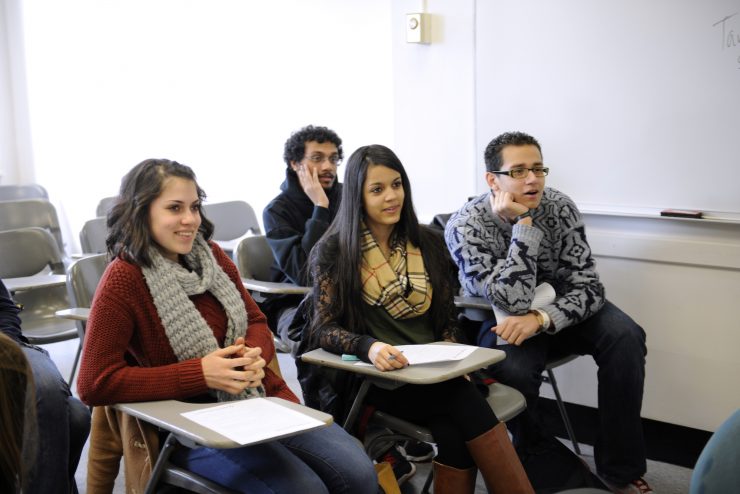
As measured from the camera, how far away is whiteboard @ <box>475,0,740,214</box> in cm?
264

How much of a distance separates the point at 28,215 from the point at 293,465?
3.04 metres

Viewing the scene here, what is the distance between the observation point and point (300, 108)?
14.3ft

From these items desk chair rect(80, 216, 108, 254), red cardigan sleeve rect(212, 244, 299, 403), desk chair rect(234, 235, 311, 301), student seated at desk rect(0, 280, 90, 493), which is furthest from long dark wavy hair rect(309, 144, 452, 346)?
desk chair rect(80, 216, 108, 254)

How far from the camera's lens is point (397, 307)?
2205mm

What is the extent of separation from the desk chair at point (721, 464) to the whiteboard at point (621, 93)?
165 centimetres

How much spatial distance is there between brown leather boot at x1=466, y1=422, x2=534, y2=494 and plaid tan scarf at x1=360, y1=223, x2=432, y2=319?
0.44 metres

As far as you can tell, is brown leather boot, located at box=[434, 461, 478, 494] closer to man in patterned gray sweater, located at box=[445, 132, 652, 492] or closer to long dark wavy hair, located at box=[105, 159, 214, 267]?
man in patterned gray sweater, located at box=[445, 132, 652, 492]

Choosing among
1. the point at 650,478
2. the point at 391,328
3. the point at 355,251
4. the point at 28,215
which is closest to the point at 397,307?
the point at 391,328

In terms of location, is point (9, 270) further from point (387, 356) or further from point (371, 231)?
point (387, 356)

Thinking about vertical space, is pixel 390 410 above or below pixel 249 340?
below

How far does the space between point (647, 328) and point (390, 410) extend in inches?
Answer: 51.6

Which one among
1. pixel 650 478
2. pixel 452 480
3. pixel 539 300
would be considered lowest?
pixel 650 478

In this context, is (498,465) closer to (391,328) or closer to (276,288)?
(391,328)

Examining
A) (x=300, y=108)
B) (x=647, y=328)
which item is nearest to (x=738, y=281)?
(x=647, y=328)
